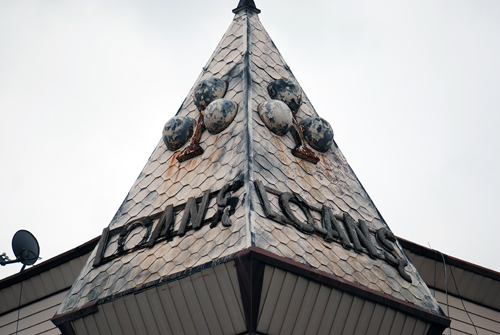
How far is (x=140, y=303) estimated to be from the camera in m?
9.97

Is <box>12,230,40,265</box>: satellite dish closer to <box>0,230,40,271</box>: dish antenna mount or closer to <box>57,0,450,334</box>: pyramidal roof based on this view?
<box>0,230,40,271</box>: dish antenna mount

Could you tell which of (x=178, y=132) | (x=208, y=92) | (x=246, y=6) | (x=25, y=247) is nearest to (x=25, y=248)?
(x=25, y=247)

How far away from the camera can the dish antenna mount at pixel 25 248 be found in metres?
14.5

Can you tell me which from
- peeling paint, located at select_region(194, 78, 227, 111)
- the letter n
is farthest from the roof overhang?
peeling paint, located at select_region(194, 78, 227, 111)

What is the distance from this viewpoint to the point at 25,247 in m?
14.8

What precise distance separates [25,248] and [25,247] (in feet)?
0.25

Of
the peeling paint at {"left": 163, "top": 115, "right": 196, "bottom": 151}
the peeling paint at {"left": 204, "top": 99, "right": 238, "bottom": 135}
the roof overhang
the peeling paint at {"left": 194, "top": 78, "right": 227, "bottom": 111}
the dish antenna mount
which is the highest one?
the peeling paint at {"left": 194, "top": 78, "right": 227, "bottom": 111}

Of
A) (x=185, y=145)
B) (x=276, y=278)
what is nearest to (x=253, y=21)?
(x=185, y=145)

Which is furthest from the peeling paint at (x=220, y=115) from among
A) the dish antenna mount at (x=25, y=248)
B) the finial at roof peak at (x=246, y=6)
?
the dish antenna mount at (x=25, y=248)

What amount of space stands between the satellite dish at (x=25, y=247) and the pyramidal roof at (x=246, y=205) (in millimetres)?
3620

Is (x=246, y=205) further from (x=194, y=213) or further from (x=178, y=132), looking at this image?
(x=178, y=132)

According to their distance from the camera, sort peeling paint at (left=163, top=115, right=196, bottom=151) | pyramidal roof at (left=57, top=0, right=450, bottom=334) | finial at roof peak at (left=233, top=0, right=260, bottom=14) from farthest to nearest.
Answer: finial at roof peak at (left=233, top=0, right=260, bottom=14) → peeling paint at (left=163, top=115, right=196, bottom=151) → pyramidal roof at (left=57, top=0, right=450, bottom=334)

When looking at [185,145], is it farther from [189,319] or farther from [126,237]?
[189,319]

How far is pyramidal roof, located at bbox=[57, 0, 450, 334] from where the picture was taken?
998cm
